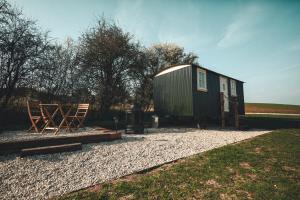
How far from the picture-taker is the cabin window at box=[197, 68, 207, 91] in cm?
1211

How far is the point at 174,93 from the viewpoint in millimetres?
13062

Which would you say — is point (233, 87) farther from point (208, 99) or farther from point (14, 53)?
point (14, 53)

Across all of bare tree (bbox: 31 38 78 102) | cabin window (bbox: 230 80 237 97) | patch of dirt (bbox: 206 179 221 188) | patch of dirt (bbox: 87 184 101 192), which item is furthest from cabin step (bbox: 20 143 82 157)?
cabin window (bbox: 230 80 237 97)

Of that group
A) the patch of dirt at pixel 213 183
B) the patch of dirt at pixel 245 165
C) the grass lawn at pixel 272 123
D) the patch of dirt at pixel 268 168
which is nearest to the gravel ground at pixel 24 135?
the patch of dirt at pixel 213 183

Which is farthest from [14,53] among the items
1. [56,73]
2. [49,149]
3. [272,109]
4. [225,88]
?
[272,109]

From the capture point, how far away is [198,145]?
6598 millimetres

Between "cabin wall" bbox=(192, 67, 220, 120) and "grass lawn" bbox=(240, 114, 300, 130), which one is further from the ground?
"cabin wall" bbox=(192, 67, 220, 120)

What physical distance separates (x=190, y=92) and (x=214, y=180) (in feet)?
26.9

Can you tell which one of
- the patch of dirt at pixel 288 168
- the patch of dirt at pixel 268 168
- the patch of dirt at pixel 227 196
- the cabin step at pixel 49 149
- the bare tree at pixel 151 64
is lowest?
the patch of dirt at pixel 227 196

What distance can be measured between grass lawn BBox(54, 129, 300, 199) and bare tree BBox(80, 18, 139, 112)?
10580mm

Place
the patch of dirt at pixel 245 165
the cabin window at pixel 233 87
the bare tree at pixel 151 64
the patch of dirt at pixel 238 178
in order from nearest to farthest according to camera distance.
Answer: the patch of dirt at pixel 238 178 → the patch of dirt at pixel 245 165 → the cabin window at pixel 233 87 → the bare tree at pixel 151 64

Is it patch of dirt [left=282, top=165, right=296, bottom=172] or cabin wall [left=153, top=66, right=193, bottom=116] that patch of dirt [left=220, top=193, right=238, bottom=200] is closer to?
patch of dirt [left=282, top=165, right=296, bottom=172]

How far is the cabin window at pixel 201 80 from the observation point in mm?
12111

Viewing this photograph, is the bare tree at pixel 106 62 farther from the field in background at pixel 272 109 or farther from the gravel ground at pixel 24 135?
the field in background at pixel 272 109
